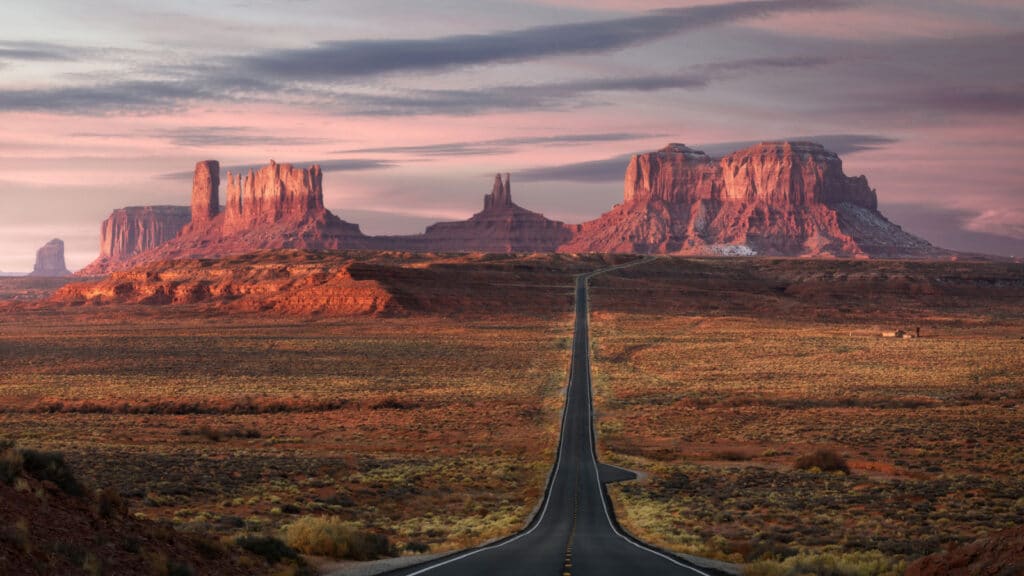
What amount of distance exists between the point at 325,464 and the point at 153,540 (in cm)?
2322

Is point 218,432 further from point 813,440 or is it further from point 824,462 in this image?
point 813,440

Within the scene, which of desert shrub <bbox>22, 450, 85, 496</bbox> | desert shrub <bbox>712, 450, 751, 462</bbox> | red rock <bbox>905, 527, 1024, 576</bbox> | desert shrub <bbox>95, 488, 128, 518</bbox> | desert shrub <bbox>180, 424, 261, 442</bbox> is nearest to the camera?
red rock <bbox>905, 527, 1024, 576</bbox>

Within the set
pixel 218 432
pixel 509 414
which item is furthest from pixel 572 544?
pixel 509 414

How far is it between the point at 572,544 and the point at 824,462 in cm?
1868

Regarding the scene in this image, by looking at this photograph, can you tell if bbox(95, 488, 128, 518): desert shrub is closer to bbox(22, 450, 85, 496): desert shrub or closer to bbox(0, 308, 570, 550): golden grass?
bbox(22, 450, 85, 496): desert shrub

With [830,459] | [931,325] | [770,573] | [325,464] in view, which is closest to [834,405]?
[830,459]

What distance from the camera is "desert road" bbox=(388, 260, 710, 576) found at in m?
17.7

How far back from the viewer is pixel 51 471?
48.5ft

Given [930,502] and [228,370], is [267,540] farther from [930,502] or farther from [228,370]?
[228,370]

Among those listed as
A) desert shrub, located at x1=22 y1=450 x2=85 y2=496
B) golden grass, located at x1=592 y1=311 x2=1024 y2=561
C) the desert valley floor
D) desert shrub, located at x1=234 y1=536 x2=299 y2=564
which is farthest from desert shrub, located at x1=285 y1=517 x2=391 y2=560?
golden grass, located at x1=592 y1=311 x2=1024 y2=561

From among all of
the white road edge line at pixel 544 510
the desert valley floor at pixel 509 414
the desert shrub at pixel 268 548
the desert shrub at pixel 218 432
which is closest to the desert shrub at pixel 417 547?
the desert valley floor at pixel 509 414

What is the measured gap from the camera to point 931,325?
12231cm

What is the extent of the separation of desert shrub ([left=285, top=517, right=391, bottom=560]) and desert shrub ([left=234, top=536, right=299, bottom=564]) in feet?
6.80

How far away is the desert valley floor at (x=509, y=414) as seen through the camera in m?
27.0
